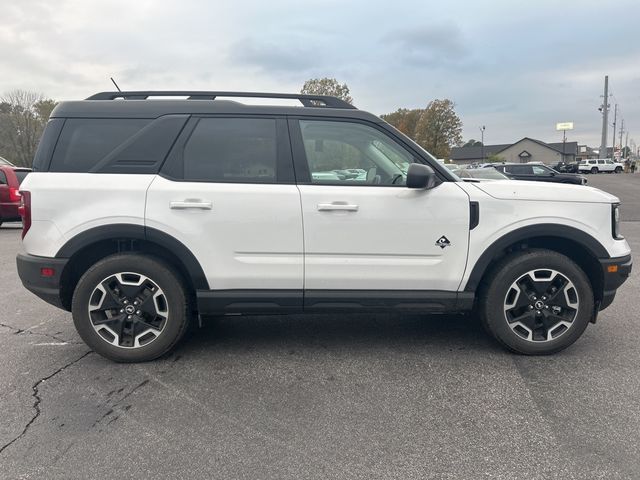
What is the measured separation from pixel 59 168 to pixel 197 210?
1.09 metres

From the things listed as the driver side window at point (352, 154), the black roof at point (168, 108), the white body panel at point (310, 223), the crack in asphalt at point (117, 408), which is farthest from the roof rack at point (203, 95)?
the crack in asphalt at point (117, 408)

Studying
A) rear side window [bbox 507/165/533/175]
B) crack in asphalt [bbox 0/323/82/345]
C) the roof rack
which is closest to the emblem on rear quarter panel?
the roof rack

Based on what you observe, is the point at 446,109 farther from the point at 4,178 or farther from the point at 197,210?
the point at 197,210

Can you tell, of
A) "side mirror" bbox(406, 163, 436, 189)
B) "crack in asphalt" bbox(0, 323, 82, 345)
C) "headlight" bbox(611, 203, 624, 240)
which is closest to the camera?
"side mirror" bbox(406, 163, 436, 189)

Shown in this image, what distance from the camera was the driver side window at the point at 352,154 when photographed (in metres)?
3.68

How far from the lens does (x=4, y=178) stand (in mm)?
11297

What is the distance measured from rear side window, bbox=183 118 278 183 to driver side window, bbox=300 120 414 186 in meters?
0.30

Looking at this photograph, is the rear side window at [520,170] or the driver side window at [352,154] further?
the rear side window at [520,170]

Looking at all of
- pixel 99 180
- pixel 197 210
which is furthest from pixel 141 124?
pixel 197 210

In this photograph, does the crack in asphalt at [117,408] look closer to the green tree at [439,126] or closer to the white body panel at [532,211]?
the white body panel at [532,211]

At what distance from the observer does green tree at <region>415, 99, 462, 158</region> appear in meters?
62.6

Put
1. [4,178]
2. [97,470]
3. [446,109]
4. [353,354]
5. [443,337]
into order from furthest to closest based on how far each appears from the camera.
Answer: [446,109] → [4,178] → [443,337] → [353,354] → [97,470]

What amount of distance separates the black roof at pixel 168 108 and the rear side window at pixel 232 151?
0.31ft

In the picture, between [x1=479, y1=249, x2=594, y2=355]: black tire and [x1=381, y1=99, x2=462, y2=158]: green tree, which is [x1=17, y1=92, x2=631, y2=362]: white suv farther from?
[x1=381, y1=99, x2=462, y2=158]: green tree
